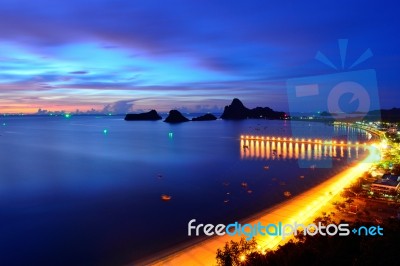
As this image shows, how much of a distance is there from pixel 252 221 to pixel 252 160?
2998cm

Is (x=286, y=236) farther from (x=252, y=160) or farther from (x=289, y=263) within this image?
(x=252, y=160)

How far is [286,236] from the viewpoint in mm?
16516

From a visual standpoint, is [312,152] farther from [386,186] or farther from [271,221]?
[271,221]

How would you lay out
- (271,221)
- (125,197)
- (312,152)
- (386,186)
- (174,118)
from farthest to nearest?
(174,118), (312,152), (125,197), (386,186), (271,221)

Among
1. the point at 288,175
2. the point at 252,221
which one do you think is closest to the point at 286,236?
the point at 252,221

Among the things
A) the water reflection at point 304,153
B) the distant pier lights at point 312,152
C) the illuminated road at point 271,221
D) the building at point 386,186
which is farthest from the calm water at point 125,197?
the building at point 386,186

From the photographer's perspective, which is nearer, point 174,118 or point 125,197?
point 125,197

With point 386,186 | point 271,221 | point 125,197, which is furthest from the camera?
point 125,197

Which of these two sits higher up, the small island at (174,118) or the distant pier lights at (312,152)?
the small island at (174,118)
